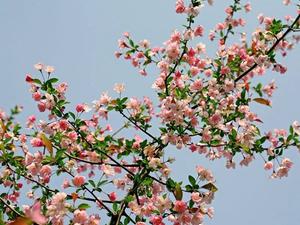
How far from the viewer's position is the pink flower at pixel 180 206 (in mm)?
3404

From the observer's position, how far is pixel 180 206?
3.40 meters

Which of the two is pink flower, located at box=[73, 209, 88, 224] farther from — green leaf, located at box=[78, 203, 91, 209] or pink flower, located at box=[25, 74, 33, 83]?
pink flower, located at box=[25, 74, 33, 83]

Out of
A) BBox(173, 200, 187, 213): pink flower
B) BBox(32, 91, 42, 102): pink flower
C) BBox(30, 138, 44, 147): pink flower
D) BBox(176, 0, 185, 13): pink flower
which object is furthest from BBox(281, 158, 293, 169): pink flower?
BBox(32, 91, 42, 102): pink flower

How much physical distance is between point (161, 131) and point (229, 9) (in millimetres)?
2847

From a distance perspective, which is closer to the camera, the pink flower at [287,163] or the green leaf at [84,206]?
the green leaf at [84,206]

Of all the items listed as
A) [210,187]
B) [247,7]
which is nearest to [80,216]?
[210,187]

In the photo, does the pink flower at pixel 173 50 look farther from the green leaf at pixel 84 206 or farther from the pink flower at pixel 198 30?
the green leaf at pixel 84 206

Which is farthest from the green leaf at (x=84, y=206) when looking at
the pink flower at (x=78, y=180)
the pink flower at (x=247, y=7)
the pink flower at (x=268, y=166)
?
the pink flower at (x=247, y=7)

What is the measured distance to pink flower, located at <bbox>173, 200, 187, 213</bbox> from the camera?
11.2 feet

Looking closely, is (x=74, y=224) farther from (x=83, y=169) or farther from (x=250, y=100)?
(x=250, y=100)

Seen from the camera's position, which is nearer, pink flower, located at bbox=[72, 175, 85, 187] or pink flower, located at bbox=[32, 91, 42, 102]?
pink flower, located at bbox=[72, 175, 85, 187]

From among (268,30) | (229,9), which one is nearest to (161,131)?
(268,30)

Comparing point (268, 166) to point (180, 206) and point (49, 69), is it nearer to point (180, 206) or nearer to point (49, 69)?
point (180, 206)

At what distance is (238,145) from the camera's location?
4.33 m
